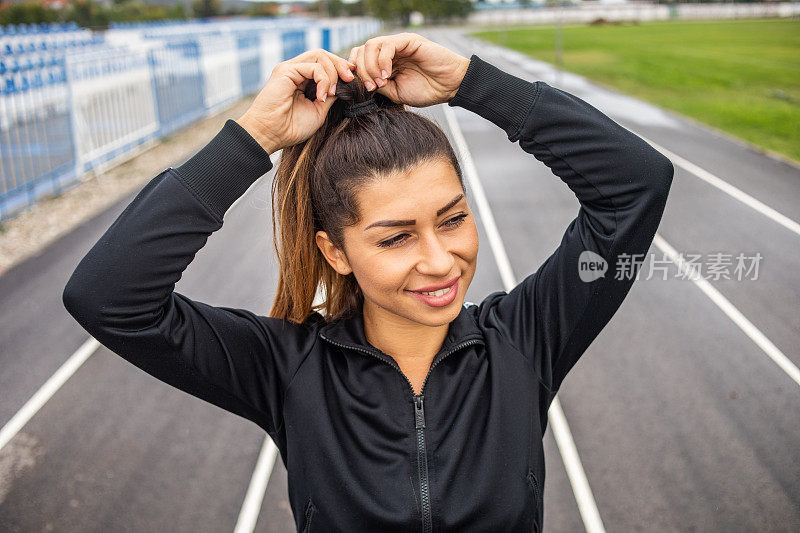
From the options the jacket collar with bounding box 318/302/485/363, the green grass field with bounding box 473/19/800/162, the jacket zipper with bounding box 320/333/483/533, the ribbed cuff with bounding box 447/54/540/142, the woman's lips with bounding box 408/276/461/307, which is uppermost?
the ribbed cuff with bounding box 447/54/540/142

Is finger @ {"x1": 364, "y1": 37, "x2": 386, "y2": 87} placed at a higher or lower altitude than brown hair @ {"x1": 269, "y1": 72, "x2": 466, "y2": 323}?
higher

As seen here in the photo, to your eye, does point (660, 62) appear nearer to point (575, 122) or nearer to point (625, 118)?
point (625, 118)

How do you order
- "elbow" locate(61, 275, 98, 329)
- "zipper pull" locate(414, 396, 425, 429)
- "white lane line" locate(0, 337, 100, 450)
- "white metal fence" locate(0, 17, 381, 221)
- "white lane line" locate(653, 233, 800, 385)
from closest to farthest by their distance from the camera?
1. "elbow" locate(61, 275, 98, 329)
2. "zipper pull" locate(414, 396, 425, 429)
3. "white lane line" locate(0, 337, 100, 450)
4. "white lane line" locate(653, 233, 800, 385)
5. "white metal fence" locate(0, 17, 381, 221)

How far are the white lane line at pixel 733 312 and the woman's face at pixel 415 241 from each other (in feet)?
15.0

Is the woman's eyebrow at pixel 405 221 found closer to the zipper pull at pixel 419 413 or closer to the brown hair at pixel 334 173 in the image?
the brown hair at pixel 334 173

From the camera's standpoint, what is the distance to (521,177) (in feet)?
37.5

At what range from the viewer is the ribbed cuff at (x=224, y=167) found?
1.62 metres

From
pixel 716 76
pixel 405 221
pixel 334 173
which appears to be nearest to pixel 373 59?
pixel 334 173

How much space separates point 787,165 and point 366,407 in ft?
39.7

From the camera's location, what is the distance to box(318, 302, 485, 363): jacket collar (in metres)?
1.87

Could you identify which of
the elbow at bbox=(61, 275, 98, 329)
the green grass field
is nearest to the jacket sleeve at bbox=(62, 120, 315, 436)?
the elbow at bbox=(61, 275, 98, 329)

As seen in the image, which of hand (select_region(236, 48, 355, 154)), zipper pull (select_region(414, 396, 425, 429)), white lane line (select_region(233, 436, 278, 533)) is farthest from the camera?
white lane line (select_region(233, 436, 278, 533))

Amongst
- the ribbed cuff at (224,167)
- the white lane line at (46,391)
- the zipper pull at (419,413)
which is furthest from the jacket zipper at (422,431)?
the white lane line at (46,391)

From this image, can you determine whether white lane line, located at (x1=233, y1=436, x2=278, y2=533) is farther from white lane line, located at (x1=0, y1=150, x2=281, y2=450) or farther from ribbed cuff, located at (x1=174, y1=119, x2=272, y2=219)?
ribbed cuff, located at (x1=174, y1=119, x2=272, y2=219)
